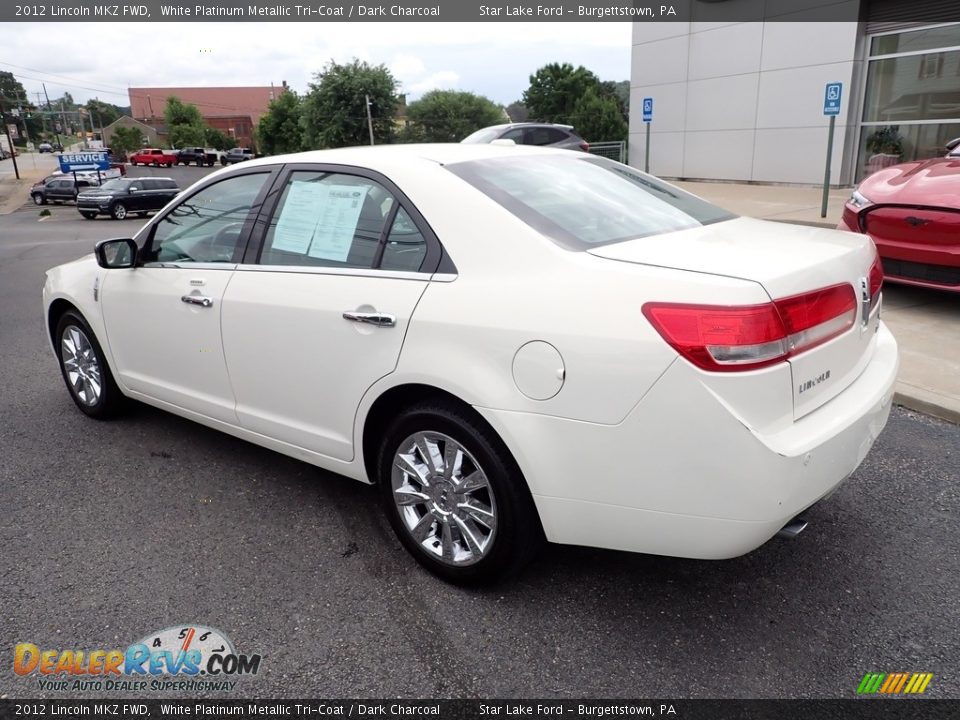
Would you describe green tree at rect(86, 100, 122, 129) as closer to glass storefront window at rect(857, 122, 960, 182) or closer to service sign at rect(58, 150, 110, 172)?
service sign at rect(58, 150, 110, 172)

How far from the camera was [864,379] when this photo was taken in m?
2.68

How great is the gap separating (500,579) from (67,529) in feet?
6.80

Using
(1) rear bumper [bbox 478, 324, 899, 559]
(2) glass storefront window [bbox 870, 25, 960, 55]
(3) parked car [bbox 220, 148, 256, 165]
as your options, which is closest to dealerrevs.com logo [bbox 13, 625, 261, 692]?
(1) rear bumper [bbox 478, 324, 899, 559]

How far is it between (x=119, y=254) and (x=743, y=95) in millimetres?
18733

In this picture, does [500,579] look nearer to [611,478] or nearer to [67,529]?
[611,478]

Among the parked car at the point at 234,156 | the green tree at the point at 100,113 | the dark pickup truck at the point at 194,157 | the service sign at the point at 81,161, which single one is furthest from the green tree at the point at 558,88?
the green tree at the point at 100,113

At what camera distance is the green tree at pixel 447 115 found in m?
57.7

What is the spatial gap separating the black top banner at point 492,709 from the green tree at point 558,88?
71443 mm

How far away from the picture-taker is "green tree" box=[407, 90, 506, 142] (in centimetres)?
5771

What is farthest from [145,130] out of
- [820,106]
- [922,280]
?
[922,280]

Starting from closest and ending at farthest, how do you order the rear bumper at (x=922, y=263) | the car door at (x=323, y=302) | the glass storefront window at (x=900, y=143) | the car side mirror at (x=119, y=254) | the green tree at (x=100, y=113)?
the car door at (x=323, y=302) → the car side mirror at (x=119, y=254) → the rear bumper at (x=922, y=263) → the glass storefront window at (x=900, y=143) → the green tree at (x=100, y=113)

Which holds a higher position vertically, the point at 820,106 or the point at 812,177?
the point at 820,106

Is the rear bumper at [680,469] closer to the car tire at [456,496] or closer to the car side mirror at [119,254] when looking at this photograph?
the car tire at [456,496]

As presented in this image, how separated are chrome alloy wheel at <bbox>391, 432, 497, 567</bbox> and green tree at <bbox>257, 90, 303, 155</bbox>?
245ft
